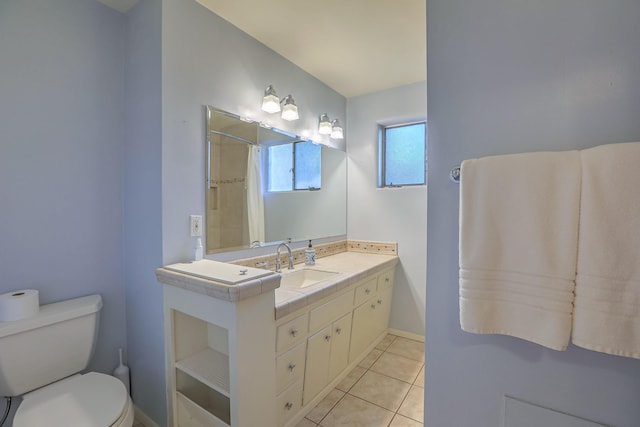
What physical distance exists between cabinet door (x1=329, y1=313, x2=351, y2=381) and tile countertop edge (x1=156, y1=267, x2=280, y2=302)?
77 cm

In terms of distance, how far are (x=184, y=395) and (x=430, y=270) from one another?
57.6 inches

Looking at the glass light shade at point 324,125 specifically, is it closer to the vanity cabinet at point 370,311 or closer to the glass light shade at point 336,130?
the glass light shade at point 336,130

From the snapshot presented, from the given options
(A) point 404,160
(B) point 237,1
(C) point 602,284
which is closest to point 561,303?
(C) point 602,284

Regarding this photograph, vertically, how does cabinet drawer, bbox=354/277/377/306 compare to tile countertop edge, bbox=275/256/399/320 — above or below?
below

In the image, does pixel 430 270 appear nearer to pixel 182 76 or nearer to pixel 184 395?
pixel 184 395

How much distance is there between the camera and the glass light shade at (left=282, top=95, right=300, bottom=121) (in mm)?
2064

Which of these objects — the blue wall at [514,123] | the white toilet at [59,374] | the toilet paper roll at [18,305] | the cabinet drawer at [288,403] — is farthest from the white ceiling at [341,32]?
the cabinet drawer at [288,403]

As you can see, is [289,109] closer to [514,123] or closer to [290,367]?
[514,123]

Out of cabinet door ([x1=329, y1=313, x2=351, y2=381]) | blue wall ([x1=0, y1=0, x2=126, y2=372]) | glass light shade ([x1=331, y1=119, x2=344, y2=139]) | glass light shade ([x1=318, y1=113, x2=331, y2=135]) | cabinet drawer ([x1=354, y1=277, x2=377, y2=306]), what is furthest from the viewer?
glass light shade ([x1=331, y1=119, x2=344, y2=139])

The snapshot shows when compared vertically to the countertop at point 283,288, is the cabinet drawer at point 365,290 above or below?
below

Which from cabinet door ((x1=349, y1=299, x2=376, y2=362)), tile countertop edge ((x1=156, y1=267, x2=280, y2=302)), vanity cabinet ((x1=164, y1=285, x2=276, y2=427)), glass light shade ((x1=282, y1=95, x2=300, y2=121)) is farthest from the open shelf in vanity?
glass light shade ((x1=282, y1=95, x2=300, y2=121))

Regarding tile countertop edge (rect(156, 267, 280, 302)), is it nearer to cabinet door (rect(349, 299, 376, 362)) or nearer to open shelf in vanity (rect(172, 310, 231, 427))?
open shelf in vanity (rect(172, 310, 231, 427))

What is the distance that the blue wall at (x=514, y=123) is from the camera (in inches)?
26.1

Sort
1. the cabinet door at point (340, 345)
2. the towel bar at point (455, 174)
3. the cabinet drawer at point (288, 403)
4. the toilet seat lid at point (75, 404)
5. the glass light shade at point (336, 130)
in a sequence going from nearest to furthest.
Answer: the towel bar at point (455, 174)
the toilet seat lid at point (75, 404)
the cabinet drawer at point (288, 403)
the cabinet door at point (340, 345)
the glass light shade at point (336, 130)
